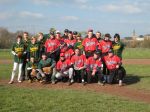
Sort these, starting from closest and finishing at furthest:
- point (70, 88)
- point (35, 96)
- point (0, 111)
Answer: point (0, 111) < point (35, 96) < point (70, 88)

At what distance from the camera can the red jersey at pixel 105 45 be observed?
13.3 metres

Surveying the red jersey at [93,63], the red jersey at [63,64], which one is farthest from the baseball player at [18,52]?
the red jersey at [93,63]

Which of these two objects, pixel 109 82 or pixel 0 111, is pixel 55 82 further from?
pixel 0 111

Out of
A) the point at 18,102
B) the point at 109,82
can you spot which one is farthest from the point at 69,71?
the point at 18,102

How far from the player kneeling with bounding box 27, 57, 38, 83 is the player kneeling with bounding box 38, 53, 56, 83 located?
0.63ft

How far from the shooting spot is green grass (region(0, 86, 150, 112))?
8.20 meters

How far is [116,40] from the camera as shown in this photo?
13547 millimetres

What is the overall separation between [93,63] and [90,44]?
754 mm

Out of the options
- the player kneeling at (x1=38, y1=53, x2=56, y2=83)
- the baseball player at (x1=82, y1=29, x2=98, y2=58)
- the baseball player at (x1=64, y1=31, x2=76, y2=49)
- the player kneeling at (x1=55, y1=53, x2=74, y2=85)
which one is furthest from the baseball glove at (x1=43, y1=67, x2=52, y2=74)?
the baseball player at (x1=82, y1=29, x2=98, y2=58)

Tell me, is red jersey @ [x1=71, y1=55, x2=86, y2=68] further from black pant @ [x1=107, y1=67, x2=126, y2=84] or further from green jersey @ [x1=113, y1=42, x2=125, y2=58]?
green jersey @ [x1=113, y1=42, x2=125, y2=58]

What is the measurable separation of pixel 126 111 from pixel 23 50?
593 cm

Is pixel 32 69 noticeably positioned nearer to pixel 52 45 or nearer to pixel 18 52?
pixel 18 52

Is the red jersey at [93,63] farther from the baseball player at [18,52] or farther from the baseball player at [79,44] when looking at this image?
the baseball player at [18,52]

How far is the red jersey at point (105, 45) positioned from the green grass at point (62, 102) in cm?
316
